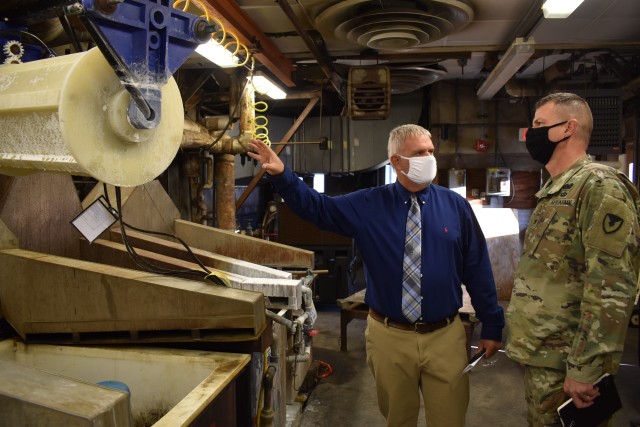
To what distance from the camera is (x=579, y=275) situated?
5.75 ft

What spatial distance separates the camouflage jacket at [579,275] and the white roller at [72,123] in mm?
1459

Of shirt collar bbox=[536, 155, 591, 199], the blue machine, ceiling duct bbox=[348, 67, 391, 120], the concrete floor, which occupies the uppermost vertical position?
ceiling duct bbox=[348, 67, 391, 120]

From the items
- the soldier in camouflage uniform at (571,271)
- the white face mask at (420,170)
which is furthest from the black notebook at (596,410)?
the white face mask at (420,170)

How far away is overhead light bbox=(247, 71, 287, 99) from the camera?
469 centimetres

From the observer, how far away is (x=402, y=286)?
2080 mm

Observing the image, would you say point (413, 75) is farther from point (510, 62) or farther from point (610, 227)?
point (610, 227)

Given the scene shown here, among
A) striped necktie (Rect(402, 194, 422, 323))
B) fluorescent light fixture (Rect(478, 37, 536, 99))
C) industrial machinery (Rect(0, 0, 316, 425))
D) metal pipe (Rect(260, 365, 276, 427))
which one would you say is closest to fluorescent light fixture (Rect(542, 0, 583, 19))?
fluorescent light fixture (Rect(478, 37, 536, 99))

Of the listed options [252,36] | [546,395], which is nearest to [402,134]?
[546,395]

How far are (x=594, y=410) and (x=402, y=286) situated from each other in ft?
2.67

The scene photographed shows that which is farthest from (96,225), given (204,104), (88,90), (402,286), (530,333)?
(204,104)

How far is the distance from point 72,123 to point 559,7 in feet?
11.0

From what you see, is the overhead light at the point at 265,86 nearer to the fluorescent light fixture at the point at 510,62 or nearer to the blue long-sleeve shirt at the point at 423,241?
the fluorescent light fixture at the point at 510,62

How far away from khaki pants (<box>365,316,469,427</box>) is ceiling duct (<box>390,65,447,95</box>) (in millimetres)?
3628

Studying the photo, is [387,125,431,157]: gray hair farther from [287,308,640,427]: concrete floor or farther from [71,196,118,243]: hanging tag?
[287,308,640,427]: concrete floor
